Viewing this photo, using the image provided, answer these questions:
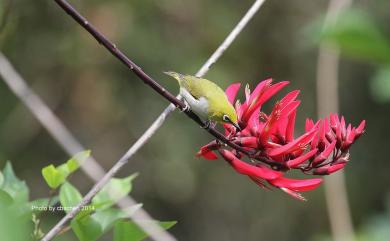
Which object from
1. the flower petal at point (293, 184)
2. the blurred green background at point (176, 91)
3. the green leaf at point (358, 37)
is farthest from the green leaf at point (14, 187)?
the blurred green background at point (176, 91)

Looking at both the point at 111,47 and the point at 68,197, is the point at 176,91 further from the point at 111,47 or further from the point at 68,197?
the point at 111,47

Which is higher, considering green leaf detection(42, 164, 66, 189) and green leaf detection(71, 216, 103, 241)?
green leaf detection(42, 164, 66, 189)

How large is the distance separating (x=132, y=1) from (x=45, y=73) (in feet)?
2.99

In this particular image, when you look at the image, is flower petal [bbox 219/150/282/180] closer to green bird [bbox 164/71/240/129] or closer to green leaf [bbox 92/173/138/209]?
green bird [bbox 164/71/240/129]

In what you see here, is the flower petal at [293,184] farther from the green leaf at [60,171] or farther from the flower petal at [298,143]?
the green leaf at [60,171]

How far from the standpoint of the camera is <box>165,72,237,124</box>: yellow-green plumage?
4.85ft

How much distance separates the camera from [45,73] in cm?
480

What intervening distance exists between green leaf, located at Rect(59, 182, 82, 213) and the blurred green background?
2.83 meters

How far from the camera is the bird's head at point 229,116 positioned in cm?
142

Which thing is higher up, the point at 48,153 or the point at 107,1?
the point at 107,1

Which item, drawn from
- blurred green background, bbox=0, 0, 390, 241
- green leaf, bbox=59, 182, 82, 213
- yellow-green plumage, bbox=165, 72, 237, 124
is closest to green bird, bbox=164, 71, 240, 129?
yellow-green plumage, bbox=165, 72, 237, 124

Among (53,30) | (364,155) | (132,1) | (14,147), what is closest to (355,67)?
(364,155)

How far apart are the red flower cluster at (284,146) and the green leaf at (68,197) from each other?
407mm

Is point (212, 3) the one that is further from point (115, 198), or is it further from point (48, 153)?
point (115, 198)
